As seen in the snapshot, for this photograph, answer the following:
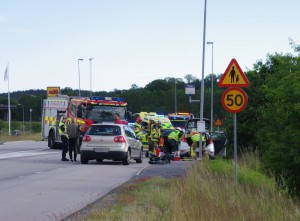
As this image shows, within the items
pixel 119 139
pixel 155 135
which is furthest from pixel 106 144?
pixel 155 135

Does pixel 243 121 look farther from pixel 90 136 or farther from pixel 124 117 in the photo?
pixel 124 117

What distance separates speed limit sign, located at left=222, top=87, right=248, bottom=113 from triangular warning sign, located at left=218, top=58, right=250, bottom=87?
0.14 m

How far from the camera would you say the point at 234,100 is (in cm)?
1440

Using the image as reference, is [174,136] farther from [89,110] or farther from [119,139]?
[119,139]

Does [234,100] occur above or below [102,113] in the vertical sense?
above

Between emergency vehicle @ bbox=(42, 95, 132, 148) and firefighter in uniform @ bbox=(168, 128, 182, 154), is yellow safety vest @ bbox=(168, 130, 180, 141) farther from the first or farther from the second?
emergency vehicle @ bbox=(42, 95, 132, 148)

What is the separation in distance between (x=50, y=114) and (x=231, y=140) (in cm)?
1703

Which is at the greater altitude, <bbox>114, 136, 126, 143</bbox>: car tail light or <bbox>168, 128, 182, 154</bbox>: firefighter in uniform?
<bbox>114, 136, 126, 143</bbox>: car tail light

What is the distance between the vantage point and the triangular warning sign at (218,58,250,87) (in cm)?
1430

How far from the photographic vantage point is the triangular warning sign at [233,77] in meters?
14.3

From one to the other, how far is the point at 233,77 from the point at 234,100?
51cm

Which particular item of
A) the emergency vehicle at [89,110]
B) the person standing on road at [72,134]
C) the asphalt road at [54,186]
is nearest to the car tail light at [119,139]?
the asphalt road at [54,186]

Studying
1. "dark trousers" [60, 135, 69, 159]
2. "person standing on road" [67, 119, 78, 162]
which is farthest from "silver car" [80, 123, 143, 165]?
"dark trousers" [60, 135, 69, 159]

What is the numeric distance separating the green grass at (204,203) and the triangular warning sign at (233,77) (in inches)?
81.5
